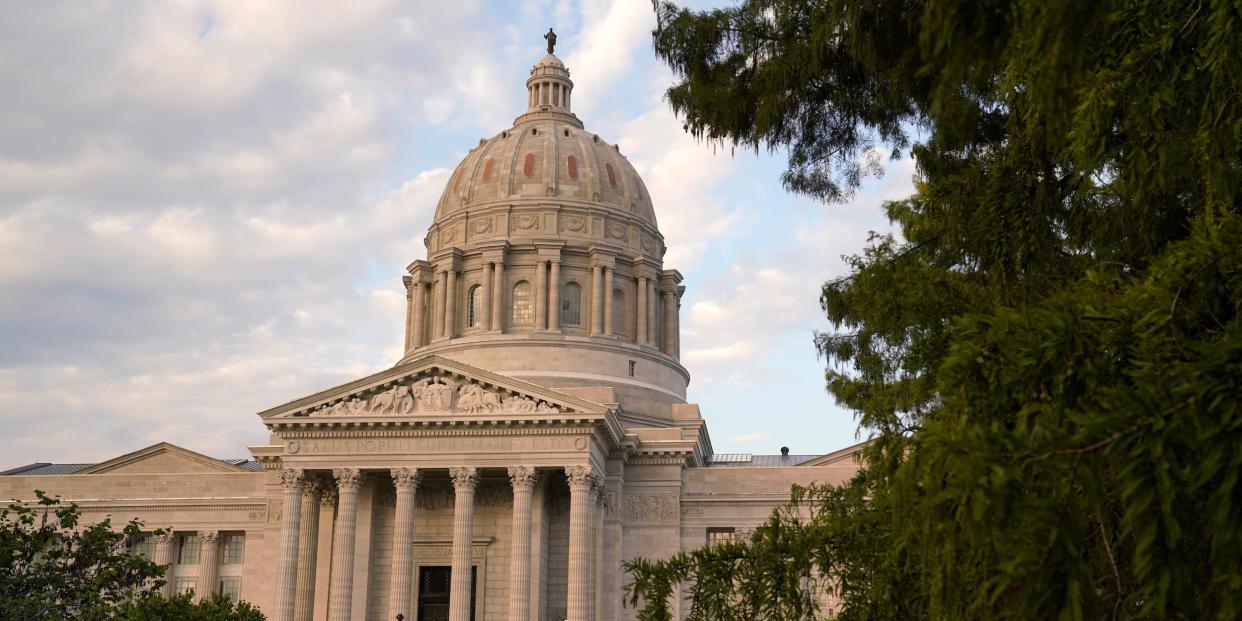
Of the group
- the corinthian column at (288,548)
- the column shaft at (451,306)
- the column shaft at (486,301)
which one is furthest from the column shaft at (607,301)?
the corinthian column at (288,548)

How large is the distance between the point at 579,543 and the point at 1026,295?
3734 cm

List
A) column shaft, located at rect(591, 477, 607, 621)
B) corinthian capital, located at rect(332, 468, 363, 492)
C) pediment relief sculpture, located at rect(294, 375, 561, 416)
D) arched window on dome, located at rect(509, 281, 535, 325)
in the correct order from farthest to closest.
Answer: arched window on dome, located at rect(509, 281, 535, 325) → column shaft, located at rect(591, 477, 607, 621) → pediment relief sculpture, located at rect(294, 375, 561, 416) → corinthian capital, located at rect(332, 468, 363, 492)

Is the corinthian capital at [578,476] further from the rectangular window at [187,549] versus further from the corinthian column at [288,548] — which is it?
the rectangular window at [187,549]

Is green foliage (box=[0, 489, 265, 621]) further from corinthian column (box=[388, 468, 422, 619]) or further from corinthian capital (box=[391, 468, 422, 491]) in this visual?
corinthian capital (box=[391, 468, 422, 491])

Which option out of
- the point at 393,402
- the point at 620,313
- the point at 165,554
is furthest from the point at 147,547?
the point at 620,313

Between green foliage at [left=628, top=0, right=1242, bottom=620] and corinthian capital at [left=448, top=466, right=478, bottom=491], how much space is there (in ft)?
100.0

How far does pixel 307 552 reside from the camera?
5500 cm

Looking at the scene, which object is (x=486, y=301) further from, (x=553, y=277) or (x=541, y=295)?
(x=553, y=277)

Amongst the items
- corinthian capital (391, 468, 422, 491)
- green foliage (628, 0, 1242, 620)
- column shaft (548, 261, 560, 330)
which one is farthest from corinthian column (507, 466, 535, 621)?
green foliage (628, 0, 1242, 620)

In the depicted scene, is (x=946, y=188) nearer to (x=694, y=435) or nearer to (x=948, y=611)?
(x=948, y=611)

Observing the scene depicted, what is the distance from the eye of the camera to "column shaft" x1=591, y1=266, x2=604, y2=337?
6712 cm

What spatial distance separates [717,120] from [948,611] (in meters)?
10.2

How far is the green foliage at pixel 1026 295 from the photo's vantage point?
8859mm

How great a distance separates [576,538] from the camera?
5222cm
